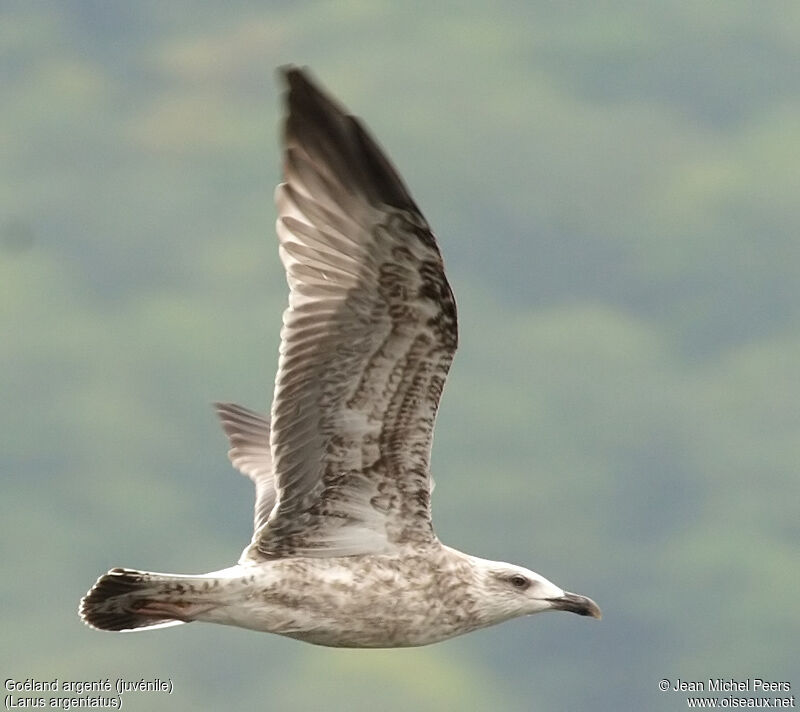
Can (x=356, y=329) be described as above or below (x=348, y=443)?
above

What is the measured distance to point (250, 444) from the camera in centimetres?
1634

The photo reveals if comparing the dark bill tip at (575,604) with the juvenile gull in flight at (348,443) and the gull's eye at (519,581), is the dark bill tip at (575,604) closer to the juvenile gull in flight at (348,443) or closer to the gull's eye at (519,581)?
the gull's eye at (519,581)

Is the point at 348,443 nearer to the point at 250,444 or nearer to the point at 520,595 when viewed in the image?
the point at 520,595

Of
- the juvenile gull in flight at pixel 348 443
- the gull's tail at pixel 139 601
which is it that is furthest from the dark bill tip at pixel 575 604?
the gull's tail at pixel 139 601

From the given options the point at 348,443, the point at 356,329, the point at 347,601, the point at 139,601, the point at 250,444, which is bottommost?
the point at 347,601

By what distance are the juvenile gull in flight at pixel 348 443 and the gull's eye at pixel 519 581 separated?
0.53ft

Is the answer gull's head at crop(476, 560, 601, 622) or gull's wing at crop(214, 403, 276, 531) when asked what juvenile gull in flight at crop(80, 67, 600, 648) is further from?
gull's wing at crop(214, 403, 276, 531)

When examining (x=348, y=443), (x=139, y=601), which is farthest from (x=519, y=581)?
(x=139, y=601)

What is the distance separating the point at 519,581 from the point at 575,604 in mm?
449

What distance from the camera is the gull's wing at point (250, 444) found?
Answer: 15656 millimetres

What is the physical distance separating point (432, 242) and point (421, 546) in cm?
188

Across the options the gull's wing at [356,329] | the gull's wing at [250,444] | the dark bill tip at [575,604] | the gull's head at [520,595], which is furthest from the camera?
the gull's wing at [250,444]

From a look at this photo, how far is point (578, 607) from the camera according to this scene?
13727 millimetres

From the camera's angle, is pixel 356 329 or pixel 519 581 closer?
pixel 356 329
